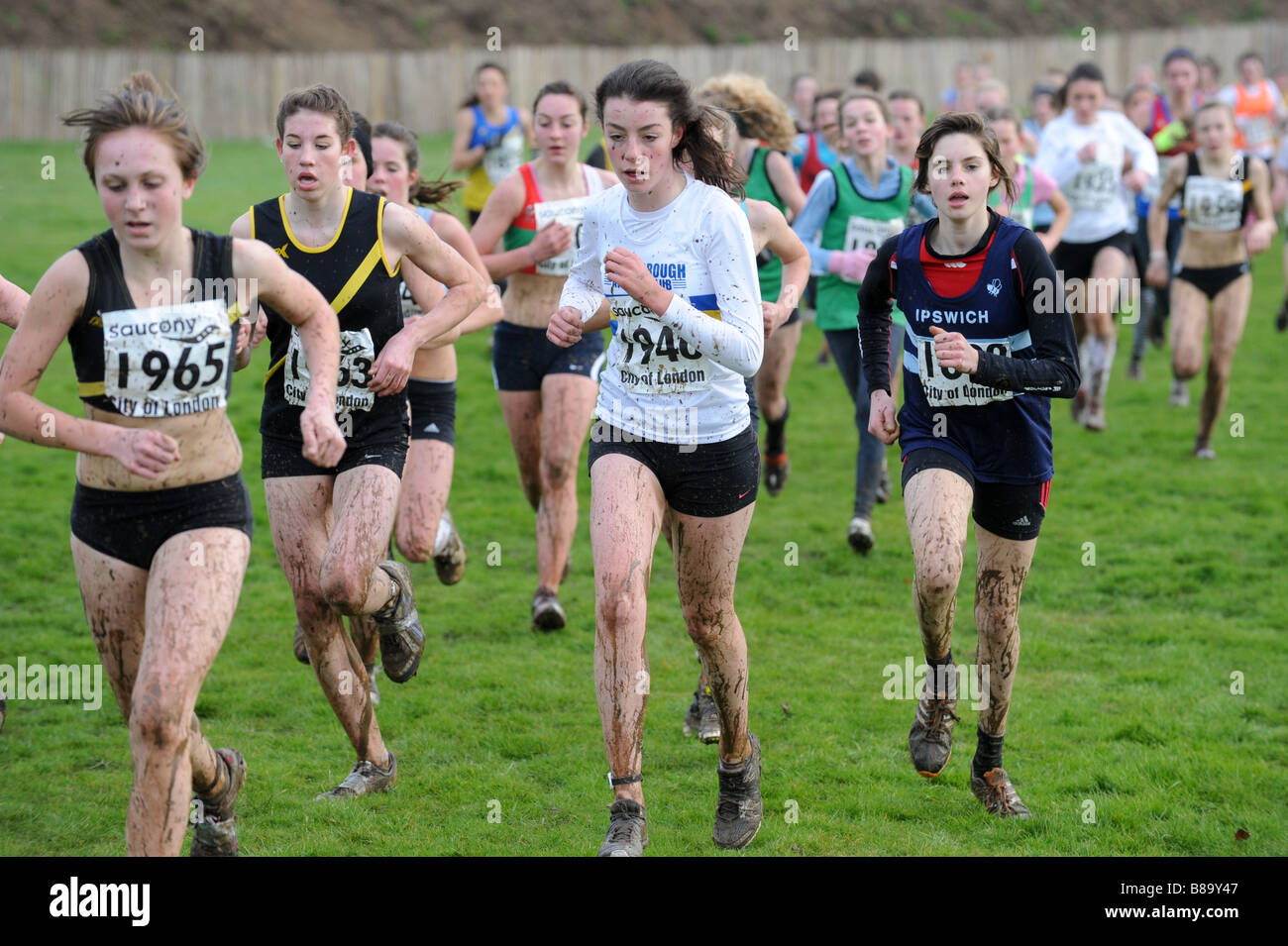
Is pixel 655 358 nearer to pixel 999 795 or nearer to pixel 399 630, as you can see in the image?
pixel 399 630

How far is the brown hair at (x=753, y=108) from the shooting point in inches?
318

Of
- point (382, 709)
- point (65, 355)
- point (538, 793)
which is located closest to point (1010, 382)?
point (538, 793)

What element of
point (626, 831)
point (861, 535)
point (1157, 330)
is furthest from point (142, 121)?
point (1157, 330)

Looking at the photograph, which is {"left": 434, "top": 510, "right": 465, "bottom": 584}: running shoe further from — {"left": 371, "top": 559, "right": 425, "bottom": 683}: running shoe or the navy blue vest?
the navy blue vest

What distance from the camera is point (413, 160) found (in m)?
6.92

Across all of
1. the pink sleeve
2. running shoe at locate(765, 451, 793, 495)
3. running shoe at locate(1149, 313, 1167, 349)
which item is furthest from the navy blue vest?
running shoe at locate(1149, 313, 1167, 349)

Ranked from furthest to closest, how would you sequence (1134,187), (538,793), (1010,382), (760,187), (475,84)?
(475,84), (1134,187), (760,187), (538,793), (1010,382)

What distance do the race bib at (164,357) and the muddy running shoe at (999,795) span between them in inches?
120

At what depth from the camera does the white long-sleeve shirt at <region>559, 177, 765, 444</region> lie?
15.1 feet

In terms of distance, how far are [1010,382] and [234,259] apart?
2.48 meters

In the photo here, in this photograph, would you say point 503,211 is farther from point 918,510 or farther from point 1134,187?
point 1134,187

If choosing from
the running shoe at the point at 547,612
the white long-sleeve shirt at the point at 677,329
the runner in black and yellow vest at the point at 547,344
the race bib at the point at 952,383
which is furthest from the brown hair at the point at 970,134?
the running shoe at the point at 547,612

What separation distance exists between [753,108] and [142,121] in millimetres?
4792
